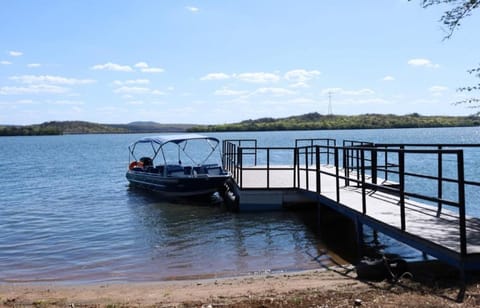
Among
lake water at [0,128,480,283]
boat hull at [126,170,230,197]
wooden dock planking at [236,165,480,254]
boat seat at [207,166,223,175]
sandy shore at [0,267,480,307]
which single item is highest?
boat seat at [207,166,223,175]

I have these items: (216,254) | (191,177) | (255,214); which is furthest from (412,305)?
(191,177)

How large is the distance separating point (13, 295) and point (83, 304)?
5.51ft

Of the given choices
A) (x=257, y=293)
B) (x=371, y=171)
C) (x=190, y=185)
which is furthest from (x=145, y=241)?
(x=190, y=185)

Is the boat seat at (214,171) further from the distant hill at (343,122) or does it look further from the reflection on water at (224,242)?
the distant hill at (343,122)

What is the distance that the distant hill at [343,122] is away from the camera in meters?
124

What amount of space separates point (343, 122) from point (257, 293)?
416 ft

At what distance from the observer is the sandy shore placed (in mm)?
6125

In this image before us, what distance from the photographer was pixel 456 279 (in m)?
6.77

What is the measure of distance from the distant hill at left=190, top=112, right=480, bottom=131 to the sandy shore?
11067 centimetres

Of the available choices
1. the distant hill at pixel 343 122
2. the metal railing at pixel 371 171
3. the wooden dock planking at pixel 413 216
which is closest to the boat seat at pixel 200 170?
the metal railing at pixel 371 171

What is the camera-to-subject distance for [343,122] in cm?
13100

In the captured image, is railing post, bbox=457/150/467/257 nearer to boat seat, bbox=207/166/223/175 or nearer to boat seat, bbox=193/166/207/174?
boat seat, bbox=207/166/223/175

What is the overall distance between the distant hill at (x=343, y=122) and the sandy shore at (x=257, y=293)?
363 ft

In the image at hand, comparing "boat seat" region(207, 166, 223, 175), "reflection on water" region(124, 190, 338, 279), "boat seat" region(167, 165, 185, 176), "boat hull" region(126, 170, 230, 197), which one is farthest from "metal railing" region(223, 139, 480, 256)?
"boat seat" region(167, 165, 185, 176)
